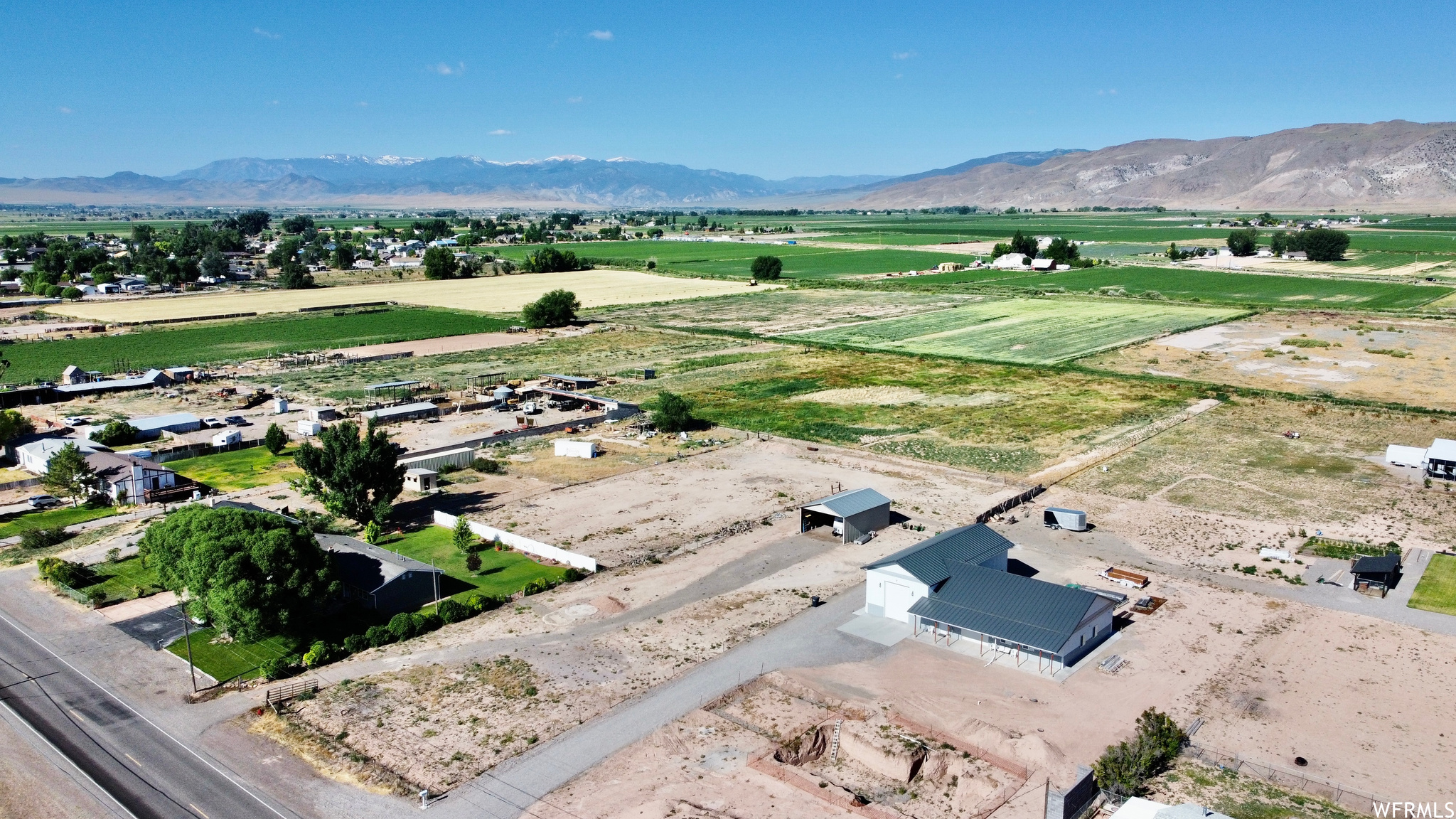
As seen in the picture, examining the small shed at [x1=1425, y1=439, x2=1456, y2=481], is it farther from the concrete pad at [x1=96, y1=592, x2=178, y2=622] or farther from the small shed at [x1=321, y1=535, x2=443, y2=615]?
the concrete pad at [x1=96, y1=592, x2=178, y2=622]

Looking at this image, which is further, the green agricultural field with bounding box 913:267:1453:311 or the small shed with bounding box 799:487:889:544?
the green agricultural field with bounding box 913:267:1453:311

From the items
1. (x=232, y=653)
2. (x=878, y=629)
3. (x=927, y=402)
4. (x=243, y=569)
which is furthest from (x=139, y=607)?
(x=927, y=402)

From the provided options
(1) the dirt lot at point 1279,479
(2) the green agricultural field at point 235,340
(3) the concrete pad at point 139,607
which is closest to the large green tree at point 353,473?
(3) the concrete pad at point 139,607

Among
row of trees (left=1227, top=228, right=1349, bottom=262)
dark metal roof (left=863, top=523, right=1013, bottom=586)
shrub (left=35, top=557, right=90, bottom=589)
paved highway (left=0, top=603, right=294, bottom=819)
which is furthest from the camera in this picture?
row of trees (left=1227, top=228, right=1349, bottom=262)

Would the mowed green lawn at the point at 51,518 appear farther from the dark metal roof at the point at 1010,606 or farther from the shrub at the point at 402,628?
the dark metal roof at the point at 1010,606

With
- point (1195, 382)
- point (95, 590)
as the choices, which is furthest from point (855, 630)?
point (1195, 382)

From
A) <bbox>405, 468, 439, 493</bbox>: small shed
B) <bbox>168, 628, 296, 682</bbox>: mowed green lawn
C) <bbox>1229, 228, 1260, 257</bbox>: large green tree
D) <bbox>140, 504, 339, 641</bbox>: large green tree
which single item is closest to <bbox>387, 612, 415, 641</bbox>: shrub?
<bbox>140, 504, 339, 641</bbox>: large green tree

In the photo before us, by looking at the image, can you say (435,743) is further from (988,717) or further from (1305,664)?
(1305,664)

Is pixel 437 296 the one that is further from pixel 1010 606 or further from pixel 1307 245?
pixel 1307 245

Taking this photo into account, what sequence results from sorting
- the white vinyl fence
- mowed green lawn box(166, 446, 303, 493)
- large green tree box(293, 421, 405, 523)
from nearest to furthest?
the white vinyl fence < large green tree box(293, 421, 405, 523) < mowed green lawn box(166, 446, 303, 493)
